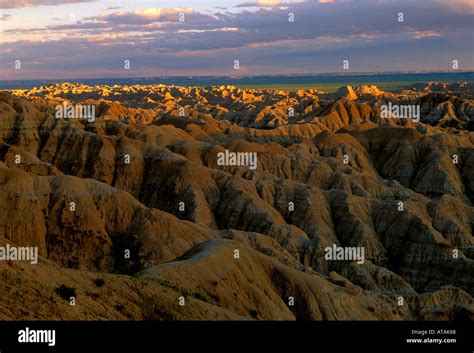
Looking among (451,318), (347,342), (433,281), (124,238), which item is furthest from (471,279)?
(347,342)

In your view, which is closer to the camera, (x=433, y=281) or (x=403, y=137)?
(x=433, y=281)

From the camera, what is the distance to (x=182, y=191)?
3250 inches

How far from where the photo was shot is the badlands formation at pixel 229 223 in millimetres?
32750

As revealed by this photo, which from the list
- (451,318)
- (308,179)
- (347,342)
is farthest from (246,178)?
(347,342)

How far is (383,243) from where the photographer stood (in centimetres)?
7569

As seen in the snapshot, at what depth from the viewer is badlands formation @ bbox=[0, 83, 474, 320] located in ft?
107

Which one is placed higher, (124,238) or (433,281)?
(124,238)

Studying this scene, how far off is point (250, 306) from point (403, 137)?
3422 inches

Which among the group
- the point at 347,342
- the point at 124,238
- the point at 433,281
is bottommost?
the point at 433,281

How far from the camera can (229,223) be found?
76500 millimetres

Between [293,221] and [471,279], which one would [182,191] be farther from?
[471,279]

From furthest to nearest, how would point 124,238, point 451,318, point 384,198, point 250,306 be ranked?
point 384,198
point 124,238
point 451,318
point 250,306

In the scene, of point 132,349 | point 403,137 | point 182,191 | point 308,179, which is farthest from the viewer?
point 403,137

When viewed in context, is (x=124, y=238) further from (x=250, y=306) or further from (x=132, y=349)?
(x=132, y=349)
